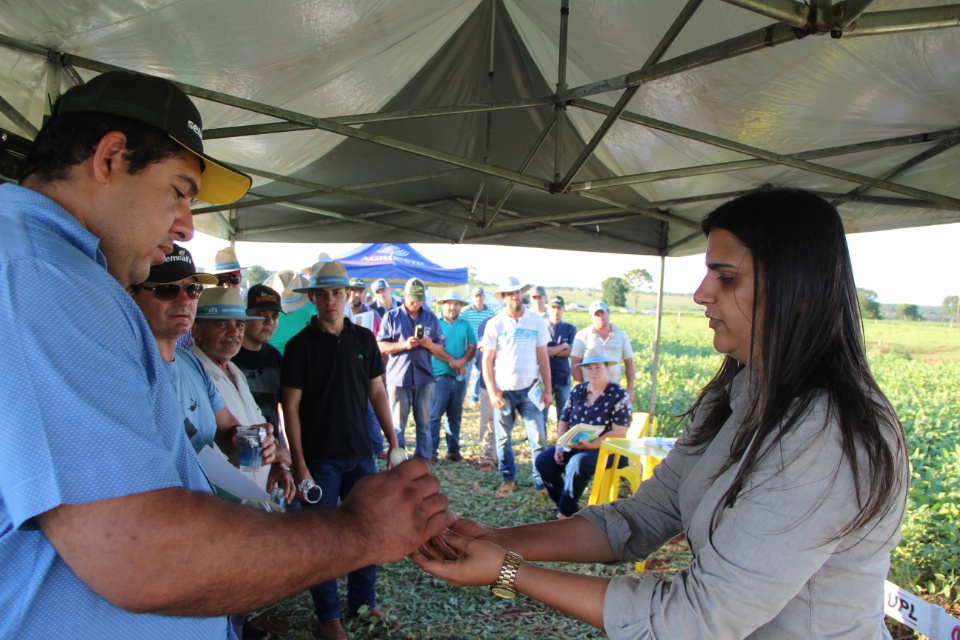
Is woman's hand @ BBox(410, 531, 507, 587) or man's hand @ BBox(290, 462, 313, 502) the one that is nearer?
woman's hand @ BBox(410, 531, 507, 587)

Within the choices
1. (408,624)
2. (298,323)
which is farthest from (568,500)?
(298,323)

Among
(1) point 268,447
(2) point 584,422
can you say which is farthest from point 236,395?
(2) point 584,422

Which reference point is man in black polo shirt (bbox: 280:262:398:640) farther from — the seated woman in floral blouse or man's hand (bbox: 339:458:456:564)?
man's hand (bbox: 339:458:456:564)

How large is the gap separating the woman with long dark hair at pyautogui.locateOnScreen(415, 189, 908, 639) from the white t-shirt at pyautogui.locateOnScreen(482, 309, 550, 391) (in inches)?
208

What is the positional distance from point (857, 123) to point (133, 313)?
155 inches

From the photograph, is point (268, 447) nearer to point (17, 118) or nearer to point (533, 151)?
point (17, 118)

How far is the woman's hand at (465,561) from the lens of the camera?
5.51 ft

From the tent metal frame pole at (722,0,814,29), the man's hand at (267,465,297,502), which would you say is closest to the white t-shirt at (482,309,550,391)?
the man's hand at (267,465,297,502)

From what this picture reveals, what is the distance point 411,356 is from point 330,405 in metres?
3.50

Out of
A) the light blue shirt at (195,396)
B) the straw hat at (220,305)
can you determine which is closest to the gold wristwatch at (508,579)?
the light blue shirt at (195,396)

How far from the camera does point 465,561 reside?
1.71m

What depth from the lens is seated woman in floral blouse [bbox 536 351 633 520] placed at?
5.75m

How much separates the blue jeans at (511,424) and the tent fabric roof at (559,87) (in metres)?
2.25

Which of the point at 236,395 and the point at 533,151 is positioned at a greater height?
the point at 533,151
